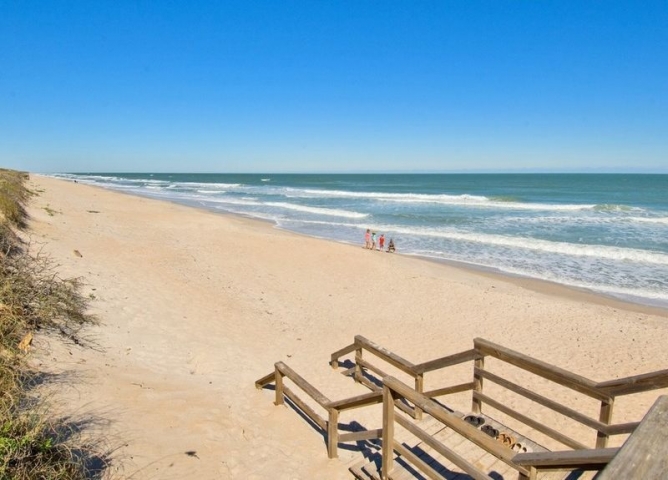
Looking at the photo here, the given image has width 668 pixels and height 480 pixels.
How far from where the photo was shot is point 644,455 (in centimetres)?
146

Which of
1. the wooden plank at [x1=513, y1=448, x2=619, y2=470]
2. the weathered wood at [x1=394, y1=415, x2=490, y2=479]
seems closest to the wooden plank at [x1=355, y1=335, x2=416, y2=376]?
the weathered wood at [x1=394, y1=415, x2=490, y2=479]

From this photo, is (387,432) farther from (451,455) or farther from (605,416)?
(605,416)

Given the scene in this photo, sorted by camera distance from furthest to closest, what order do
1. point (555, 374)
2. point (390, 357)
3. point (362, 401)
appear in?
point (390, 357) < point (362, 401) < point (555, 374)

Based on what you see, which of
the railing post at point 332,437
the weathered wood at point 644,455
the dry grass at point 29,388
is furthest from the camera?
the railing post at point 332,437

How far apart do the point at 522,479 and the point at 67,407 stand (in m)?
4.64

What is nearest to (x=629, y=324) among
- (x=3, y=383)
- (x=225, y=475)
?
(x=225, y=475)

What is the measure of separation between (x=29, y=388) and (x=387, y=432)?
4026 mm

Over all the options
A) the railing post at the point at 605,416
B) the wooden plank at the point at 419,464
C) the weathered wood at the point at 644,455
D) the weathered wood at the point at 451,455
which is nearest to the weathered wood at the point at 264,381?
the wooden plank at the point at 419,464

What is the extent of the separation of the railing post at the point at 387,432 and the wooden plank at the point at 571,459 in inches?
51.3

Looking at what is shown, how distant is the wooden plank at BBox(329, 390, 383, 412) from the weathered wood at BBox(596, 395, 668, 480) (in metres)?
2.32

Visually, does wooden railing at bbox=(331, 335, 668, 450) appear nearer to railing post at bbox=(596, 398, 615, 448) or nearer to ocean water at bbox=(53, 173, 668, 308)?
railing post at bbox=(596, 398, 615, 448)

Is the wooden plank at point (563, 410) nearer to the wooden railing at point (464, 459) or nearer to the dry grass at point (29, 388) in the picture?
the wooden railing at point (464, 459)

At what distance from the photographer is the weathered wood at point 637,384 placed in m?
3.00

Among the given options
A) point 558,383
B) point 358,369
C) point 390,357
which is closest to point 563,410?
point 558,383
